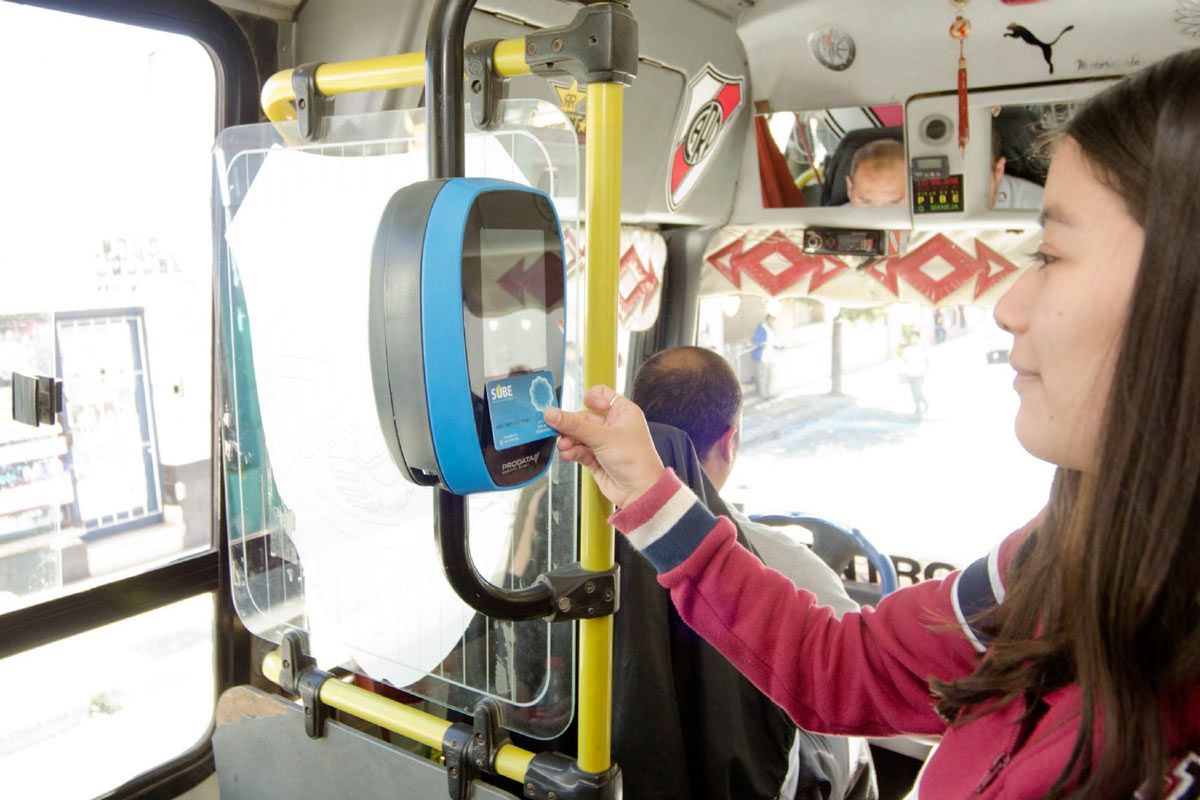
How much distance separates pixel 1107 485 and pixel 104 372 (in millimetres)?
1912

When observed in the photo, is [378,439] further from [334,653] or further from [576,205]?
[576,205]

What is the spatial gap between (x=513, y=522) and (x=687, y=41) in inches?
72.3

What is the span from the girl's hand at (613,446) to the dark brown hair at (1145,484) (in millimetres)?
498

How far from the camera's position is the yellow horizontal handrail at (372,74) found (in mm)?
1188

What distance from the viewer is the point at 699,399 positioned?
225cm

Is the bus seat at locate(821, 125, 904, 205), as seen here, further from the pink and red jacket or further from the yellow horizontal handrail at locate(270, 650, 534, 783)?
the yellow horizontal handrail at locate(270, 650, 534, 783)

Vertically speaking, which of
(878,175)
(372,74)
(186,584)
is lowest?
(186,584)

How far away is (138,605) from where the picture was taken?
206 centimetres

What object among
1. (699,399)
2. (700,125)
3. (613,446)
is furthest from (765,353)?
(613,446)

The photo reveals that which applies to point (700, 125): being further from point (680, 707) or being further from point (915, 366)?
point (680, 707)

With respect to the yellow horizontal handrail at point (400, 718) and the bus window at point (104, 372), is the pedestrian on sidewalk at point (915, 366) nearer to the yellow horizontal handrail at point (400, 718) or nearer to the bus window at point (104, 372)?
the bus window at point (104, 372)

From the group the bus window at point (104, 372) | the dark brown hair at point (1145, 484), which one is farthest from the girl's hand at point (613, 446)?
the bus window at point (104, 372)

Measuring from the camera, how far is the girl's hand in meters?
1.19

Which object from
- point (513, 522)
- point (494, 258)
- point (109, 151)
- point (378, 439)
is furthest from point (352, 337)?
point (109, 151)
